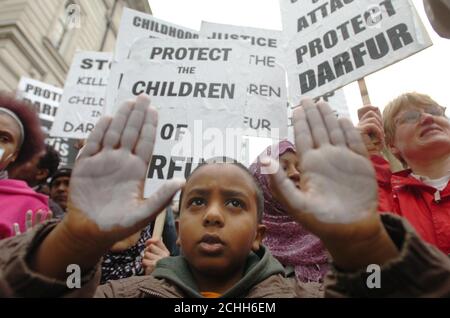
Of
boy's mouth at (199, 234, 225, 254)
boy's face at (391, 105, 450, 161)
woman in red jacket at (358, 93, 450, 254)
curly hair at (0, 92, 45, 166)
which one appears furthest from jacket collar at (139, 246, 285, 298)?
curly hair at (0, 92, 45, 166)

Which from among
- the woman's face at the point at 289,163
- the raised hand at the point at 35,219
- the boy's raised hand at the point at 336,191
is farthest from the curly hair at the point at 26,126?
the boy's raised hand at the point at 336,191

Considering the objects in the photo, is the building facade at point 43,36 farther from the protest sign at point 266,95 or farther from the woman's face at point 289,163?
the woman's face at point 289,163

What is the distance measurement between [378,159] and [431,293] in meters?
1.47

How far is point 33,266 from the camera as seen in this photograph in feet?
3.05

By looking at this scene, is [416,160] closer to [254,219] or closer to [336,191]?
[254,219]

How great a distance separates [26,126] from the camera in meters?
2.61

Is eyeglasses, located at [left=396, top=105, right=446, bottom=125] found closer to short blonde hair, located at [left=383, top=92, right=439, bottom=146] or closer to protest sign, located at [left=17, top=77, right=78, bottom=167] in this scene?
short blonde hair, located at [left=383, top=92, right=439, bottom=146]

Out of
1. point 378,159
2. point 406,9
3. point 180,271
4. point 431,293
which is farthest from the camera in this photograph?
point 406,9

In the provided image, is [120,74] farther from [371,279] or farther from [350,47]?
[371,279]

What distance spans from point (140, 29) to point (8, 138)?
6.75 ft

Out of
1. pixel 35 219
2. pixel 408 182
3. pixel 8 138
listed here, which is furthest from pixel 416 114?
pixel 8 138

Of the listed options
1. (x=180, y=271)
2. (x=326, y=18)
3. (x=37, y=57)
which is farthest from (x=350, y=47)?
(x=37, y=57)

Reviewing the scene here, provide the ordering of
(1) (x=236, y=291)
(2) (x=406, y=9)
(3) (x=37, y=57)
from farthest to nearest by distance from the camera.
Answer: (3) (x=37, y=57) < (2) (x=406, y=9) < (1) (x=236, y=291)
